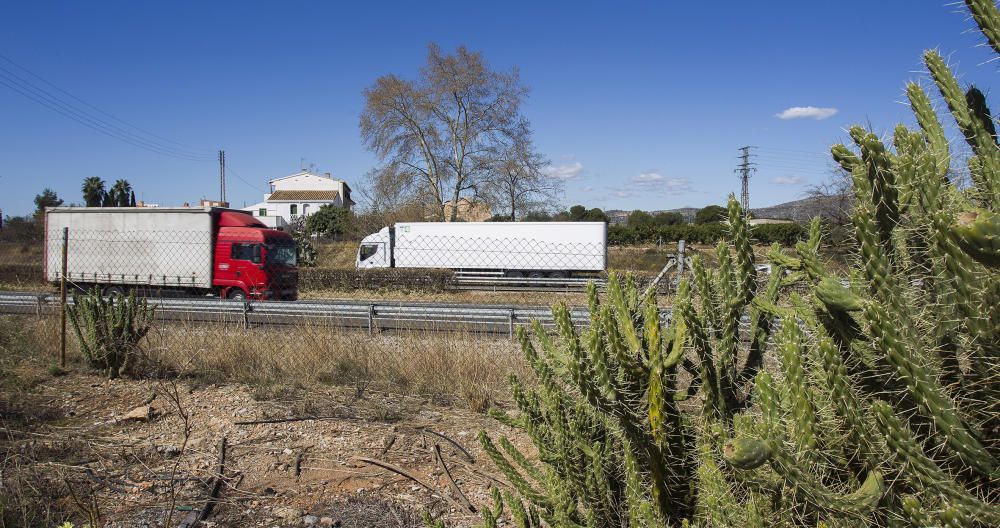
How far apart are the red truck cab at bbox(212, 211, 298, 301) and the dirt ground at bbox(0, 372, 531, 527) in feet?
44.5

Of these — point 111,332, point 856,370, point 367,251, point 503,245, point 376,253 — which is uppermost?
point 503,245

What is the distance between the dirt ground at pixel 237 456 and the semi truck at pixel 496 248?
76.9 feet

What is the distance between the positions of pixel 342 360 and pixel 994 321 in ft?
22.3

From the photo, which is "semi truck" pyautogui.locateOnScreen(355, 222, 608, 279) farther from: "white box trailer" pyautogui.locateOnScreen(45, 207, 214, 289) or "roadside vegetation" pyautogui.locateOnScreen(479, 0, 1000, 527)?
"roadside vegetation" pyautogui.locateOnScreen(479, 0, 1000, 527)

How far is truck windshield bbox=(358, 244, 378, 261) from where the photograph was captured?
105ft

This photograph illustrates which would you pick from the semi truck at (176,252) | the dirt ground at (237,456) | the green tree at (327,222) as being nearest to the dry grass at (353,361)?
the dirt ground at (237,456)

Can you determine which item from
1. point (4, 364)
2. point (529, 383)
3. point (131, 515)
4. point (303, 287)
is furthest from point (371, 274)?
point (131, 515)

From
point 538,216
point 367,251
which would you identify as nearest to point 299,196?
point 538,216

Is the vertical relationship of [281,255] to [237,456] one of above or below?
above

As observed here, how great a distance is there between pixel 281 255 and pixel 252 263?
37.1 inches

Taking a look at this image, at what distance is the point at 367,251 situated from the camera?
3231 centimetres

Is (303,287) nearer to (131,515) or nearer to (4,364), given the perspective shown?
(4,364)

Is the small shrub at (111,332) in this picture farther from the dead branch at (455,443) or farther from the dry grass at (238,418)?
the dead branch at (455,443)

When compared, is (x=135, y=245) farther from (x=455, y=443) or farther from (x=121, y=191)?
(x=121, y=191)
